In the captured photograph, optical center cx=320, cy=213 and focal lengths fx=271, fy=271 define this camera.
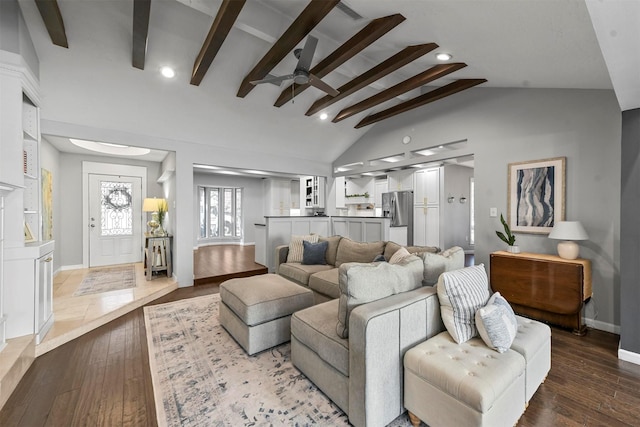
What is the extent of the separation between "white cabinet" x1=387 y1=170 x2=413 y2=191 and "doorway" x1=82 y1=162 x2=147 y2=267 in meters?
5.81

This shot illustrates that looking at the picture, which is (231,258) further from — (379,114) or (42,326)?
(379,114)

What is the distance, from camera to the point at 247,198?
9.00m

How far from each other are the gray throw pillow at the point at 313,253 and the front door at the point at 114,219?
4.36 metres

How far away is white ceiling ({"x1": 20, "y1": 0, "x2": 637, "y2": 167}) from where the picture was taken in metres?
2.00

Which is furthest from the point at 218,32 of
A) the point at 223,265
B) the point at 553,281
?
the point at 223,265

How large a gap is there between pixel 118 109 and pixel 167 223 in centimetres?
238

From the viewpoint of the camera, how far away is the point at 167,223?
5465mm

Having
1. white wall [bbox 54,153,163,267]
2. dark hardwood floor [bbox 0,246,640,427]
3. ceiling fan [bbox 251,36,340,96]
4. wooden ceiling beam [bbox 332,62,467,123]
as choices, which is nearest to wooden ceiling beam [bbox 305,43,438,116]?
wooden ceiling beam [bbox 332,62,467,123]

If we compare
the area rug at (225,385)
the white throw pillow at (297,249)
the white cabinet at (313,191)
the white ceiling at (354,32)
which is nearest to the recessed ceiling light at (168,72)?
the white ceiling at (354,32)

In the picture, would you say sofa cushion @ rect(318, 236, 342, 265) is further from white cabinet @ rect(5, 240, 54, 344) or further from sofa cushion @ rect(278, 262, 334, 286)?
white cabinet @ rect(5, 240, 54, 344)

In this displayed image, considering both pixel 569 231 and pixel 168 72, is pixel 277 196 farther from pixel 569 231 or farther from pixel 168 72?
pixel 569 231

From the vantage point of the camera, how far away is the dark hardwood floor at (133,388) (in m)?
1.71

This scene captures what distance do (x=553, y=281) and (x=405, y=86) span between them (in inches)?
116

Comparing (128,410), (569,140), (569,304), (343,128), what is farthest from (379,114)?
(128,410)
